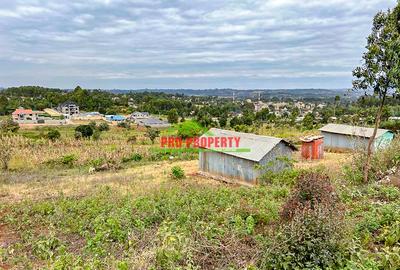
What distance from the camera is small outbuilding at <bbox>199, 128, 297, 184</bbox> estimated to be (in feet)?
47.9

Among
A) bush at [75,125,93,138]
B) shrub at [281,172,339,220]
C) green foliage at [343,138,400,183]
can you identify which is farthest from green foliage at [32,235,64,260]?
bush at [75,125,93,138]

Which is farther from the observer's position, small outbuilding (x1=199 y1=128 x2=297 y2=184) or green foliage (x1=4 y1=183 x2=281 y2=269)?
small outbuilding (x1=199 y1=128 x2=297 y2=184)

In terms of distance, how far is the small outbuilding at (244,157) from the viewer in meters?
14.6

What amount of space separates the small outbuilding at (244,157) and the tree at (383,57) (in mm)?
7043

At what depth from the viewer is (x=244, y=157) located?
14.7 metres

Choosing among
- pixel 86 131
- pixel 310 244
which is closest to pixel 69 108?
pixel 86 131

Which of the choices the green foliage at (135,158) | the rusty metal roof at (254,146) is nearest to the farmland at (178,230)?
the rusty metal roof at (254,146)

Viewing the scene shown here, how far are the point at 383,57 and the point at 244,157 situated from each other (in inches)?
321

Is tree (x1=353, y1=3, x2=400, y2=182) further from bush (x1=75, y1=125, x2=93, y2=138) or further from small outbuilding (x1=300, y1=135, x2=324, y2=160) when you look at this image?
bush (x1=75, y1=125, x2=93, y2=138)

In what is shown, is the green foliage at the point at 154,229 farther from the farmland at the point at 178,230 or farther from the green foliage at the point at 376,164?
the green foliage at the point at 376,164

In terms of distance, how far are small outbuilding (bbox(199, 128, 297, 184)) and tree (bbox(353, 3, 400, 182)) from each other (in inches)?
277

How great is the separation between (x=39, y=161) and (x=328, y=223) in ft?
75.9

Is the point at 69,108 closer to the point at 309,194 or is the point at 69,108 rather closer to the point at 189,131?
the point at 189,131

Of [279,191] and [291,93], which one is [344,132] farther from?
[291,93]
